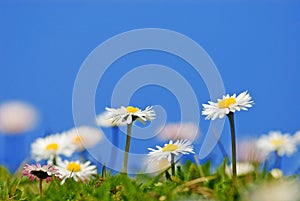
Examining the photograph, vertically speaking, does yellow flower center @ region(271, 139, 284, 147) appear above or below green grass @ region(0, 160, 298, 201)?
above

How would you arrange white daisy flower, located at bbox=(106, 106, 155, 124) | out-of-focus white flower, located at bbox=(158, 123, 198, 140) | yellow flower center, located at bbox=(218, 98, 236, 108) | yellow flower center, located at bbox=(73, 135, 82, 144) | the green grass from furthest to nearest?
1. yellow flower center, located at bbox=(73, 135, 82, 144)
2. out-of-focus white flower, located at bbox=(158, 123, 198, 140)
3. white daisy flower, located at bbox=(106, 106, 155, 124)
4. yellow flower center, located at bbox=(218, 98, 236, 108)
5. the green grass

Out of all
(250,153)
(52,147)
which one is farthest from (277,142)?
(52,147)

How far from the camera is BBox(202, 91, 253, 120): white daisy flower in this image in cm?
167

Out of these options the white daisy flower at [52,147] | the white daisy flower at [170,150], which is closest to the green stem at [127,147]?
the white daisy flower at [170,150]

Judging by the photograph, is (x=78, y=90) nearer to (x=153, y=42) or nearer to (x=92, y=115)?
(x=92, y=115)

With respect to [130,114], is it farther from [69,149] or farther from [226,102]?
[69,149]

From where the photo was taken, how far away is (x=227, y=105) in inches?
66.5

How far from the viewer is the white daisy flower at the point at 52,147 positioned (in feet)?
8.08

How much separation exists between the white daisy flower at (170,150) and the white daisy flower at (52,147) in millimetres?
710

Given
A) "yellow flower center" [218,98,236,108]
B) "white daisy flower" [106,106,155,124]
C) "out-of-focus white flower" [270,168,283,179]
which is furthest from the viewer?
"out-of-focus white flower" [270,168,283,179]

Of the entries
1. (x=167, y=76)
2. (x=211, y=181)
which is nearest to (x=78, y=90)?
(x=167, y=76)

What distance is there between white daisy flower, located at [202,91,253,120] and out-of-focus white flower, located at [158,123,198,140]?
0.30 metres

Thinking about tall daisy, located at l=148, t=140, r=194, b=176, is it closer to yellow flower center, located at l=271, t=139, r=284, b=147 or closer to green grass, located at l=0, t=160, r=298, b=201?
green grass, located at l=0, t=160, r=298, b=201

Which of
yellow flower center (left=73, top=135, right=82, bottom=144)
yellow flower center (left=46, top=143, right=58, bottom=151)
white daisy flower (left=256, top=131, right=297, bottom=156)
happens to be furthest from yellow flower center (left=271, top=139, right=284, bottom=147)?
yellow flower center (left=46, top=143, right=58, bottom=151)
